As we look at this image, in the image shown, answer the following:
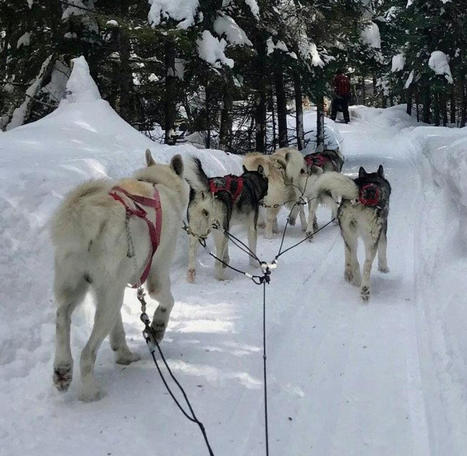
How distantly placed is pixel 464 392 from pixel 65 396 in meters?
2.60

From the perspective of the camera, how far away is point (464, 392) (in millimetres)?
3219

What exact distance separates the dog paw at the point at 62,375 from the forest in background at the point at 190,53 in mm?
6463

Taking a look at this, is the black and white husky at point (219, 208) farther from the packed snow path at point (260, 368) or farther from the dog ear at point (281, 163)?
the dog ear at point (281, 163)

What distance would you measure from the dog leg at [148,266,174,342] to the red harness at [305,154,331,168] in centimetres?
573

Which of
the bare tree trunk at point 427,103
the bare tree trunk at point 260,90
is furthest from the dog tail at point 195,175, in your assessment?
the bare tree trunk at point 427,103

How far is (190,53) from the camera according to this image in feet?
32.8

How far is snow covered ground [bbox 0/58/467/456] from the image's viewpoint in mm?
2928

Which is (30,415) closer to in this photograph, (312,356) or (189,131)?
(312,356)

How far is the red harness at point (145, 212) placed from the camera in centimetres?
323

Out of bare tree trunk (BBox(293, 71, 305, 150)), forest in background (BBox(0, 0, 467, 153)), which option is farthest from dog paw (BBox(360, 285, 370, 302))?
bare tree trunk (BBox(293, 71, 305, 150))

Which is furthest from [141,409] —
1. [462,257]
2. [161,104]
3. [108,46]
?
[161,104]

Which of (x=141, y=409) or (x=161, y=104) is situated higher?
(x=161, y=104)

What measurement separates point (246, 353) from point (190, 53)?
7.56 meters

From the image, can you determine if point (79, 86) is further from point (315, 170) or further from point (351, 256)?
point (351, 256)
